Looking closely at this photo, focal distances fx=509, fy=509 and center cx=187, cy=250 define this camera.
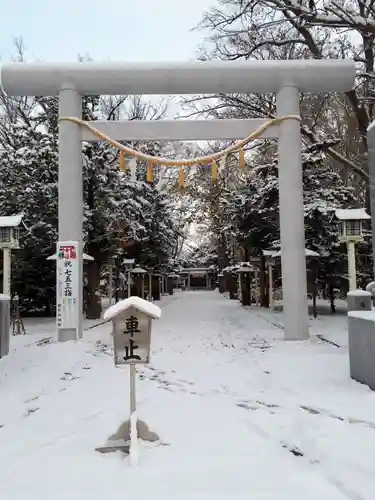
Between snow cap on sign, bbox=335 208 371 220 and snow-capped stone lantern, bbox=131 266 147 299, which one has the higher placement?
snow cap on sign, bbox=335 208 371 220

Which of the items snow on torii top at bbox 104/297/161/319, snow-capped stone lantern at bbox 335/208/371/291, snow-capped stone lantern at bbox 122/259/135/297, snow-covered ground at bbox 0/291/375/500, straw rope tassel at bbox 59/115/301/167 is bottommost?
snow-covered ground at bbox 0/291/375/500

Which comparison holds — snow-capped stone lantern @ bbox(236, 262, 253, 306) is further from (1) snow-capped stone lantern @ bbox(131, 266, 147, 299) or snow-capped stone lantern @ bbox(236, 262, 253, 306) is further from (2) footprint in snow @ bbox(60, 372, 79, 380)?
(2) footprint in snow @ bbox(60, 372, 79, 380)

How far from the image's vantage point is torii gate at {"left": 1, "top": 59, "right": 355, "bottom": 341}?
37.5 feet

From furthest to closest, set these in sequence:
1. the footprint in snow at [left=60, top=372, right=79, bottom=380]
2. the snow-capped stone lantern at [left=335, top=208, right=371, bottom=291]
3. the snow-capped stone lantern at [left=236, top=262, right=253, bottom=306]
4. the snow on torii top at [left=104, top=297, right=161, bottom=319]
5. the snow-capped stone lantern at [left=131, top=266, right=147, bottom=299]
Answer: the snow-capped stone lantern at [left=131, top=266, right=147, bottom=299], the snow-capped stone lantern at [left=236, top=262, right=253, bottom=306], the snow-capped stone lantern at [left=335, top=208, right=371, bottom=291], the footprint in snow at [left=60, top=372, right=79, bottom=380], the snow on torii top at [left=104, top=297, right=161, bottom=319]

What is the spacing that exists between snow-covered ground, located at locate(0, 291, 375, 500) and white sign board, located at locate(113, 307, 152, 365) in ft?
2.59

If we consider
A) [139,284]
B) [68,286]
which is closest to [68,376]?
[68,286]

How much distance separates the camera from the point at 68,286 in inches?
448

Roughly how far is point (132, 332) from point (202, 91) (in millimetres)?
8453

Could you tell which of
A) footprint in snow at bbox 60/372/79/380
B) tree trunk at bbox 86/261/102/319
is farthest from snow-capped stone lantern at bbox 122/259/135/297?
footprint in snow at bbox 60/372/79/380

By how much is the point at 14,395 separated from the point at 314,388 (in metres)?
3.85

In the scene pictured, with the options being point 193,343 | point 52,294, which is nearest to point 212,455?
point 193,343

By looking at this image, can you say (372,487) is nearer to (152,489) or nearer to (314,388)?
(152,489)

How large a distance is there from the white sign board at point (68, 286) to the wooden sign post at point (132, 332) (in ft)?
23.3

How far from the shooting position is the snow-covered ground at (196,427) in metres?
3.63
